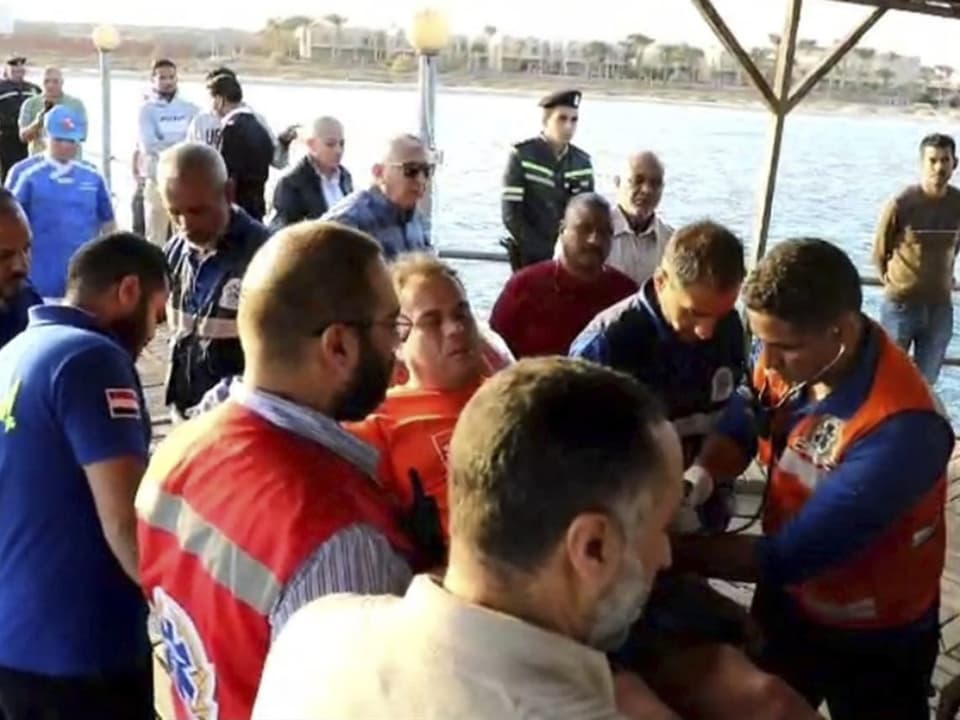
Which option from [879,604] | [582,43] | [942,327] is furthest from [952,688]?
[582,43]

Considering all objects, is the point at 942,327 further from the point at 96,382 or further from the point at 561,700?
the point at 561,700

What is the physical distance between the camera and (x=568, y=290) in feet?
12.5

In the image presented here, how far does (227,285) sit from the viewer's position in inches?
128

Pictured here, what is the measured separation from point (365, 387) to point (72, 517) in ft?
2.40

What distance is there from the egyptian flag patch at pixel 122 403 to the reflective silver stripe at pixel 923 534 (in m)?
1.31

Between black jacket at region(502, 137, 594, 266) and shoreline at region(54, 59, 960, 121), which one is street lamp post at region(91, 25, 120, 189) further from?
shoreline at region(54, 59, 960, 121)

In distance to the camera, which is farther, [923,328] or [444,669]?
[923,328]

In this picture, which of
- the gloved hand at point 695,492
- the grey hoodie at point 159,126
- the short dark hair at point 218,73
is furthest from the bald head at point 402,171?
the grey hoodie at point 159,126

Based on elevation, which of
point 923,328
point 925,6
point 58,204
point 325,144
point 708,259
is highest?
point 925,6

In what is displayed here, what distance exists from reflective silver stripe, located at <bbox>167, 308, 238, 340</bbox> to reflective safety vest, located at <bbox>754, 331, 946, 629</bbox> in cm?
162

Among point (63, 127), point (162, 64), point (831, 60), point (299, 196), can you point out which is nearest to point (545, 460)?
point (299, 196)

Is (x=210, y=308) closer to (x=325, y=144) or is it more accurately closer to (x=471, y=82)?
(x=325, y=144)

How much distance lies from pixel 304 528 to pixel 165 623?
0.36 m

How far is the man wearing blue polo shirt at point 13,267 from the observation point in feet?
8.89
